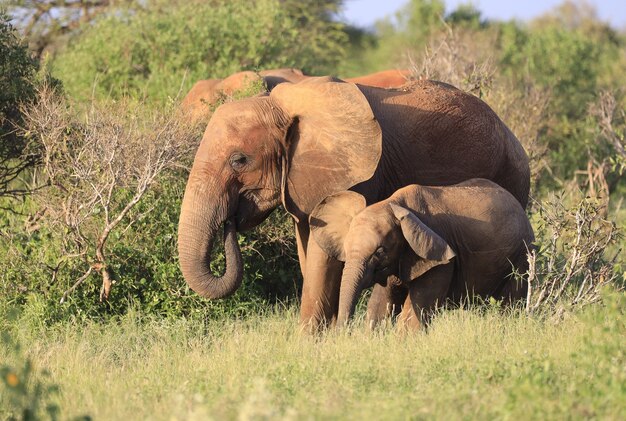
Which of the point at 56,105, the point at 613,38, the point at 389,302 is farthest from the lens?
the point at 613,38

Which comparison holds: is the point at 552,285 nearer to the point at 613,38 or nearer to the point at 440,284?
the point at 440,284

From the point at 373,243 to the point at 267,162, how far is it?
37.9 inches

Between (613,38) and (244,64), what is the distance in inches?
770

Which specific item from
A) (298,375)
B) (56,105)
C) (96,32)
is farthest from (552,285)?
(96,32)

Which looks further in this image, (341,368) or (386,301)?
(386,301)

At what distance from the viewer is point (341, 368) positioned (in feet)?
22.4

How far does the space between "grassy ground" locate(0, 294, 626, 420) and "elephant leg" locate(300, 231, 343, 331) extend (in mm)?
162

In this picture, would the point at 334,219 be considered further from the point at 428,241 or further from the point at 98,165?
the point at 98,165

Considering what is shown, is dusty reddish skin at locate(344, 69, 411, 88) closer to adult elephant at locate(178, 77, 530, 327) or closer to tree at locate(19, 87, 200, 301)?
tree at locate(19, 87, 200, 301)

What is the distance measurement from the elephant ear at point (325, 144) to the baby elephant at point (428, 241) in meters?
0.17

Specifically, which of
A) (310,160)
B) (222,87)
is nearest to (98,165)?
(310,160)

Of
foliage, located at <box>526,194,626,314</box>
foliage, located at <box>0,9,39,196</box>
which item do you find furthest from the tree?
foliage, located at <box>526,194,626,314</box>

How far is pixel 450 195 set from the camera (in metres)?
8.25

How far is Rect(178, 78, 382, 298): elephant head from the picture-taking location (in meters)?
8.12
